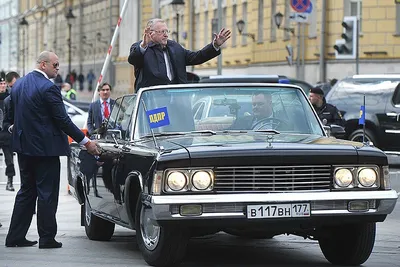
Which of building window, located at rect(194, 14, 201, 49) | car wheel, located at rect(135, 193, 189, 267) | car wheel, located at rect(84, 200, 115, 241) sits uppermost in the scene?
building window, located at rect(194, 14, 201, 49)

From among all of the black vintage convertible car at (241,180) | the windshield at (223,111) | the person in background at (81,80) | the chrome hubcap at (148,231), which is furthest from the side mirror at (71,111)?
the person in background at (81,80)

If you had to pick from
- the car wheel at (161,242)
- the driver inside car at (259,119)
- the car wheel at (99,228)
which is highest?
the driver inside car at (259,119)

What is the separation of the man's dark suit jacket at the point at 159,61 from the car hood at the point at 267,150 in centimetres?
245

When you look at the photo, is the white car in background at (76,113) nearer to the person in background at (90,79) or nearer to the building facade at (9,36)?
the person in background at (90,79)

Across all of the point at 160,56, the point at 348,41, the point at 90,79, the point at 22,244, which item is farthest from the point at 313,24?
the point at 22,244

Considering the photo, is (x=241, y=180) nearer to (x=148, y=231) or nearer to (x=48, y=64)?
(x=148, y=231)

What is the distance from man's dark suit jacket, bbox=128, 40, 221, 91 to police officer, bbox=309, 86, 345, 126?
523 centimetres

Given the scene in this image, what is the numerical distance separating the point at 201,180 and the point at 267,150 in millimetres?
551

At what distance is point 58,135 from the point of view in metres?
11.9

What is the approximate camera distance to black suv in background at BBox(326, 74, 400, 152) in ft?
82.8

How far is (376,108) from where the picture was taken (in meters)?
25.4

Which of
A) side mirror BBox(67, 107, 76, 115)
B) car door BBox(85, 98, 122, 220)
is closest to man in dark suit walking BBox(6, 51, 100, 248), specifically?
car door BBox(85, 98, 122, 220)

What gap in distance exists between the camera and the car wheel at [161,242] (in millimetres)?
10133

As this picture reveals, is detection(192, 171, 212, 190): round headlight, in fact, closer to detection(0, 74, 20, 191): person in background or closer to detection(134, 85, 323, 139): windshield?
detection(134, 85, 323, 139): windshield
